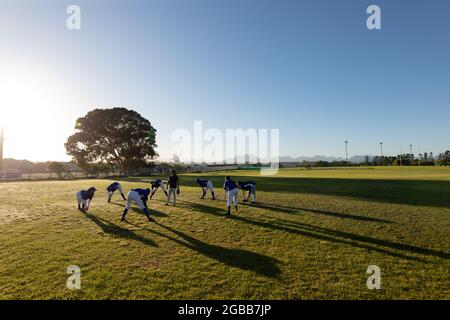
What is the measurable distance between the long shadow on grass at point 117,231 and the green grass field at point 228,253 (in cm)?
4

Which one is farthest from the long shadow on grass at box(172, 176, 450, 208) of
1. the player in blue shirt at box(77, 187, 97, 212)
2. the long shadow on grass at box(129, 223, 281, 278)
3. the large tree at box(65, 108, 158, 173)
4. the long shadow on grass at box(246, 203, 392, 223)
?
the large tree at box(65, 108, 158, 173)

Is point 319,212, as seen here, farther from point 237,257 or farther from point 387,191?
point 387,191

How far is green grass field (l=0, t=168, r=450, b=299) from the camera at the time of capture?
209 inches

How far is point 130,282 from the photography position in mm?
5680

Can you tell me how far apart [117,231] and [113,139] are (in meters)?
46.9

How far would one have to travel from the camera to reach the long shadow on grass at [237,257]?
6.29m

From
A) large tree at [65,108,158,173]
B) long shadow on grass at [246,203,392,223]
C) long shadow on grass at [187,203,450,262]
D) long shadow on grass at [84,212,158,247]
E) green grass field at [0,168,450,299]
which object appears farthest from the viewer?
large tree at [65,108,158,173]

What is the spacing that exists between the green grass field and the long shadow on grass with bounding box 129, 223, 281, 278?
0.09 feet

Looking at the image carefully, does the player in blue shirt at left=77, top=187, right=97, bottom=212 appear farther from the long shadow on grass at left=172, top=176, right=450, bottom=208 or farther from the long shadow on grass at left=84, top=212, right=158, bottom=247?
the long shadow on grass at left=172, top=176, right=450, bottom=208

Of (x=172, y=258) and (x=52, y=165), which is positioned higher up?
(x=52, y=165)

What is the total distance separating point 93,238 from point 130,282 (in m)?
3.99

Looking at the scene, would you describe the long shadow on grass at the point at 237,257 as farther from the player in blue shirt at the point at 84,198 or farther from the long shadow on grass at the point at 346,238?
the player in blue shirt at the point at 84,198
